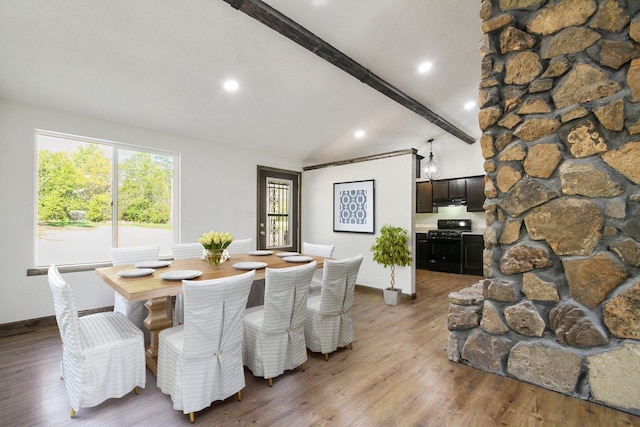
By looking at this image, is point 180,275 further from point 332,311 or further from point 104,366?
point 332,311

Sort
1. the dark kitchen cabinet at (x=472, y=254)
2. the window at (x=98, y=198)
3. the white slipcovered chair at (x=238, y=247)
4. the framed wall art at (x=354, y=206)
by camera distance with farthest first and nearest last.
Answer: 1. the dark kitchen cabinet at (x=472, y=254)
2. the framed wall art at (x=354, y=206)
3. the white slipcovered chair at (x=238, y=247)
4. the window at (x=98, y=198)

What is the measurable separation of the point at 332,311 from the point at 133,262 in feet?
7.21

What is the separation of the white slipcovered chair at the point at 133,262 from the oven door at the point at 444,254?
19.3ft

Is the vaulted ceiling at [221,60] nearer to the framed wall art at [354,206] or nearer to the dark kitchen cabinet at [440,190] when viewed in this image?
the framed wall art at [354,206]

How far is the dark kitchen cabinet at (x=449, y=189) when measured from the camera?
21.8ft

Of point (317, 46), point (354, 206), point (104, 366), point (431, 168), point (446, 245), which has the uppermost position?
point (317, 46)

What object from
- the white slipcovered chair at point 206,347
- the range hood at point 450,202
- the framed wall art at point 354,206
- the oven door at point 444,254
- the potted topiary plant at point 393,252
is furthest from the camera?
the range hood at point 450,202

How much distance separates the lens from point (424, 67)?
390 centimetres

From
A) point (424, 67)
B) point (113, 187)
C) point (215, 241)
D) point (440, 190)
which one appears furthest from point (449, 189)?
point (113, 187)

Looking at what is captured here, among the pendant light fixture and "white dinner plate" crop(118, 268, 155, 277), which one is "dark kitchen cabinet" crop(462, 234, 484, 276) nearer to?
the pendant light fixture

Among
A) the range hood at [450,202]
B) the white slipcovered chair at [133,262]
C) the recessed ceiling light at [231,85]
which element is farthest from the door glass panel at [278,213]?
the range hood at [450,202]

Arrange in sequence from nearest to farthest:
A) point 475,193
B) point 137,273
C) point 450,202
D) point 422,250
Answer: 1. point 137,273
2. point 475,193
3. point 450,202
4. point 422,250

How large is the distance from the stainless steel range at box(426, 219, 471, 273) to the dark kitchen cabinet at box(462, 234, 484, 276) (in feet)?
0.29

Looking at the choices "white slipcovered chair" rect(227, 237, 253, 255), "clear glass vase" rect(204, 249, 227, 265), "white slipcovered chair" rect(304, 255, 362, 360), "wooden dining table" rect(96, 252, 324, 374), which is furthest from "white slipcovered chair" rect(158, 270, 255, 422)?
"white slipcovered chair" rect(227, 237, 253, 255)
